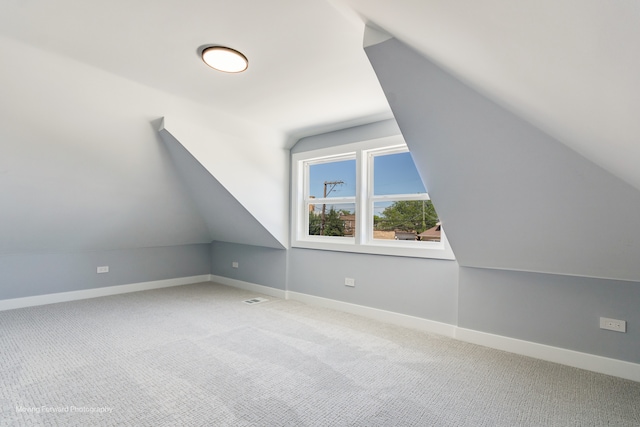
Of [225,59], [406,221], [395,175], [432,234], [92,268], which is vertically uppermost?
[225,59]

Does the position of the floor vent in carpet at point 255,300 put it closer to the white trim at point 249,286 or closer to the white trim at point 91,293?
the white trim at point 249,286

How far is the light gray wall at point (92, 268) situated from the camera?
396 cm

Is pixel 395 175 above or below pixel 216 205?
above

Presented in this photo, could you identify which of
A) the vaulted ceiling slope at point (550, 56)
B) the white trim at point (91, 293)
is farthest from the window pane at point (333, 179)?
the white trim at point (91, 293)

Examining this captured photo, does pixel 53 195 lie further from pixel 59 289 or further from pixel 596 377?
pixel 596 377

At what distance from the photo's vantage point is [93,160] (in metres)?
3.26

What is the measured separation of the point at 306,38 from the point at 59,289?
461 cm

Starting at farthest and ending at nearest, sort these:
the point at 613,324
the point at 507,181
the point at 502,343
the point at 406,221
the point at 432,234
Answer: the point at 406,221 < the point at 432,234 < the point at 502,343 < the point at 613,324 < the point at 507,181

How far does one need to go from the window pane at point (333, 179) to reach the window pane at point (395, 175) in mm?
338

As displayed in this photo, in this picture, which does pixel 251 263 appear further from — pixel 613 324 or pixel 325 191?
pixel 613 324

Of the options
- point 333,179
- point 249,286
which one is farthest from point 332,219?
point 249,286

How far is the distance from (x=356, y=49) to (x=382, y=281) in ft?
8.11

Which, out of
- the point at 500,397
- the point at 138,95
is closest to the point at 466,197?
the point at 500,397

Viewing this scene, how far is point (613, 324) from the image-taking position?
2504 mm
